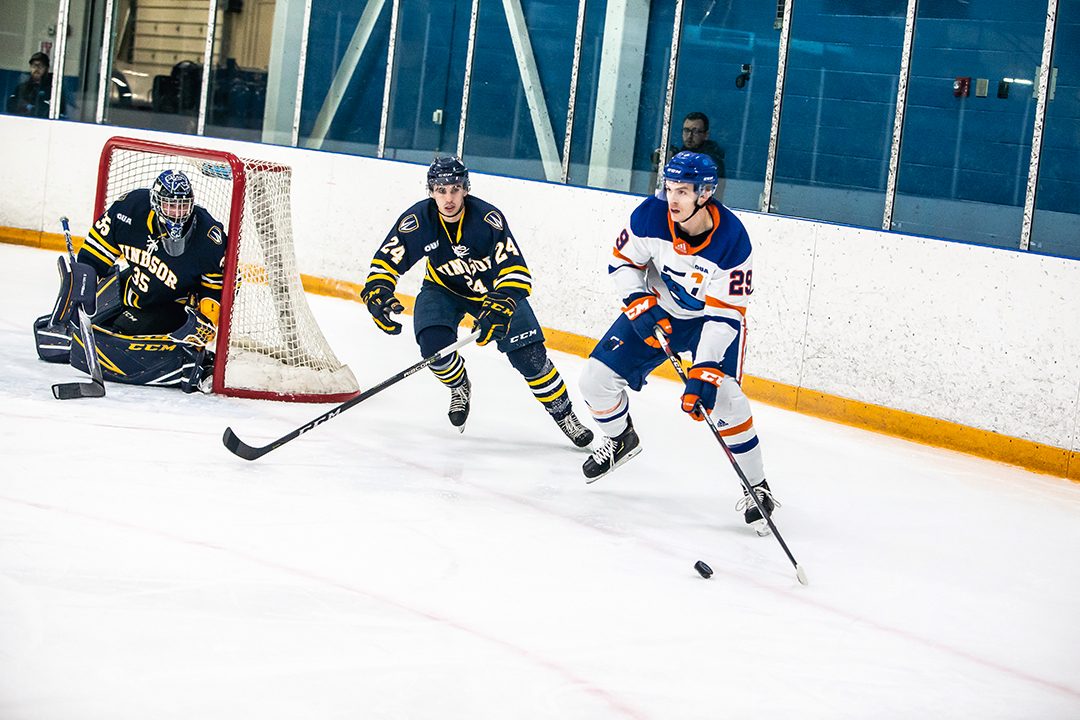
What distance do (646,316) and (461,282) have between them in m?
0.95

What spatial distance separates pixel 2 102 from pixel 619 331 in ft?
22.6

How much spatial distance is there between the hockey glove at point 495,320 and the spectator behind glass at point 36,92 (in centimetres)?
583

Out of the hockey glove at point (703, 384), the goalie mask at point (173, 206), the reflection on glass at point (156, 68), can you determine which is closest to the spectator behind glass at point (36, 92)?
the reflection on glass at point (156, 68)

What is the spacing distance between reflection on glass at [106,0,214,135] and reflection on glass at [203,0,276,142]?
124 millimetres

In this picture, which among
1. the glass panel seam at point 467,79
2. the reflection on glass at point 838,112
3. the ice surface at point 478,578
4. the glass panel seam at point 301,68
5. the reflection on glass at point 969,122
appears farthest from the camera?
the glass panel seam at point 301,68

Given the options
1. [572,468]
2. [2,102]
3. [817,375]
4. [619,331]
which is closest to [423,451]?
[572,468]

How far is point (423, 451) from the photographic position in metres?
3.92

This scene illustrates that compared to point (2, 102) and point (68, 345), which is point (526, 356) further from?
point (2, 102)

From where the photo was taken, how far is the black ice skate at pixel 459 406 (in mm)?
4266

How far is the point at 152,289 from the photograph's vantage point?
4.37 meters

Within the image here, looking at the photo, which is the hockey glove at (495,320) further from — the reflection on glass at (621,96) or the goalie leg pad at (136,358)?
the reflection on glass at (621,96)

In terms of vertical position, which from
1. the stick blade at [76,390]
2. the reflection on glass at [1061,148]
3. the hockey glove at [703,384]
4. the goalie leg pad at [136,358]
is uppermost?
the reflection on glass at [1061,148]

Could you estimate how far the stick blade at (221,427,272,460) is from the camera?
11.2ft

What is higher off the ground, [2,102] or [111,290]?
→ [2,102]
